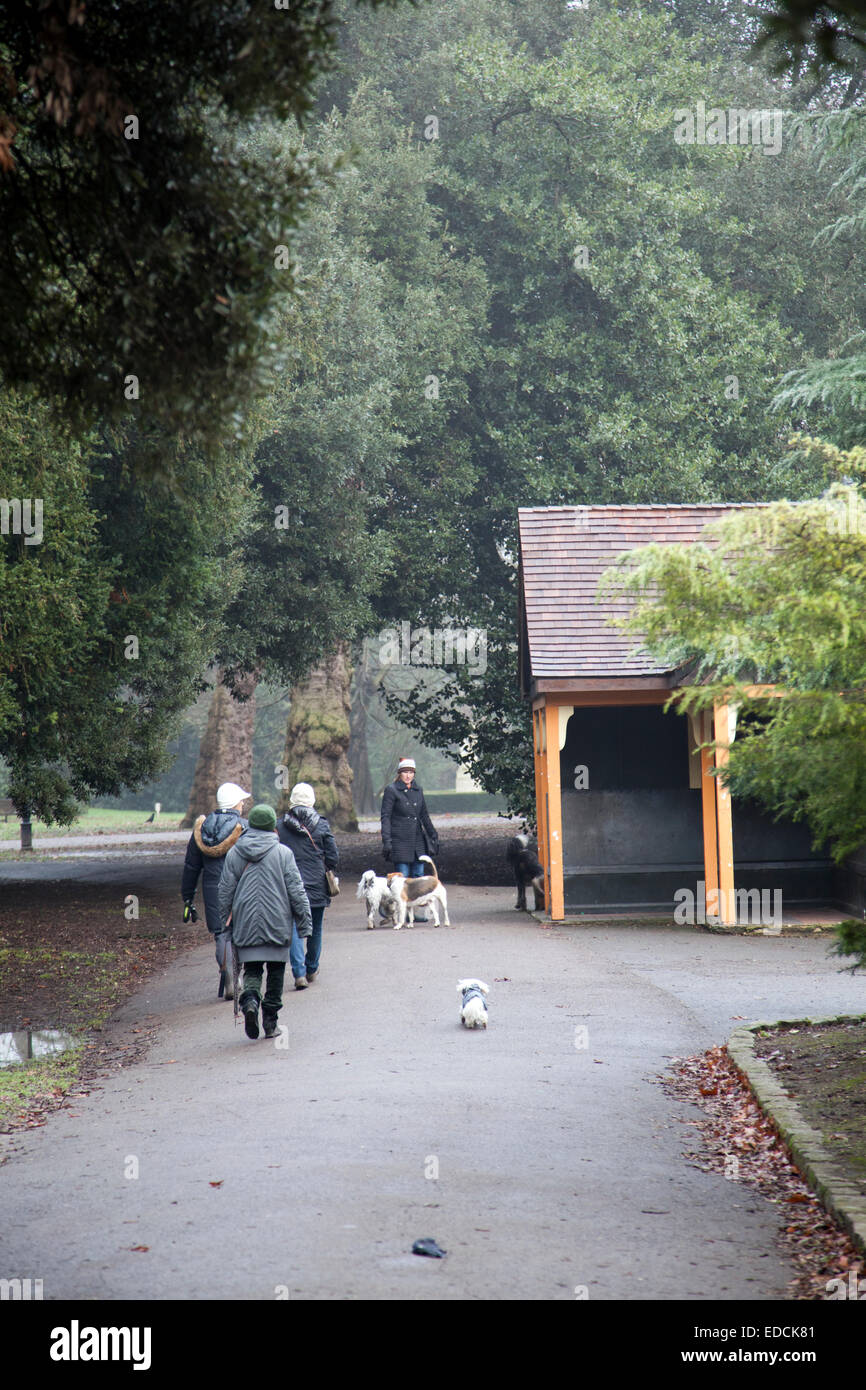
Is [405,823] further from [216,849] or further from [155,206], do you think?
[155,206]

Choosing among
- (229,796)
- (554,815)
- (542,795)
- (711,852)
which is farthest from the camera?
(542,795)

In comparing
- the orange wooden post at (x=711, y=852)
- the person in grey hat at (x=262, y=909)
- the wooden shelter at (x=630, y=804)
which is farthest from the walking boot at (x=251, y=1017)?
the wooden shelter at (x=630, y=804)

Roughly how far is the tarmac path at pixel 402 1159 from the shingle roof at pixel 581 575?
6.27 meters

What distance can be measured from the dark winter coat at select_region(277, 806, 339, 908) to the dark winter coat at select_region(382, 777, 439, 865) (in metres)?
4.37

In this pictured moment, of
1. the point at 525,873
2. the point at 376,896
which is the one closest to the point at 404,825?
the point at 376,896

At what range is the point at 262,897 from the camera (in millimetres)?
10727

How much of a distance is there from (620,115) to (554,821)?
738 inches

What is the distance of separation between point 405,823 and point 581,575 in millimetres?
4762

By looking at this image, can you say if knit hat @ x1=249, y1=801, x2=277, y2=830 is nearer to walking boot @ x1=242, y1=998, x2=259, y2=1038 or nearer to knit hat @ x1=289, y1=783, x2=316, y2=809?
walking boot @ x1=242, y1=998, x2=259, y2=1038

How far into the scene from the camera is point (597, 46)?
32562 mm

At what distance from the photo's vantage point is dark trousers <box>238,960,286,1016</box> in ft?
35.3

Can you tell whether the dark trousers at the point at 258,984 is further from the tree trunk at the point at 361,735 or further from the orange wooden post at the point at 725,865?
the tree trunk at the point at 361,735

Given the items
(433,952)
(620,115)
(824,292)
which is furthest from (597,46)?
(433,952)
